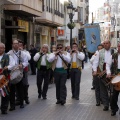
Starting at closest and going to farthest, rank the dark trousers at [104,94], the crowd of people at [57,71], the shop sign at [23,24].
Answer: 1. the crowd of people at [57,71]
2. the dark trousers at [104,94]
3. the shop sign at [23,24]

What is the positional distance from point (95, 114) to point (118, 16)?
105 metres

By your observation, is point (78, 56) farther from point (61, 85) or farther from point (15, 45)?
point (15, 45)

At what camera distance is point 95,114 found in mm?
10523

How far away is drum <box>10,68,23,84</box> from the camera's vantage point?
10914 mm

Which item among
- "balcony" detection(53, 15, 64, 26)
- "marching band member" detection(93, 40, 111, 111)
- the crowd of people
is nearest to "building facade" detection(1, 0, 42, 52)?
"balcony" detection(53, 15, 64, 26)

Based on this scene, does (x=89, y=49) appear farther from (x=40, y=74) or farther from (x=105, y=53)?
(x=105, y=53)

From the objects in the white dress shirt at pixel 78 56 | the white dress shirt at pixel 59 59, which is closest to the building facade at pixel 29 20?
the white dress shirt at pixel 78 56

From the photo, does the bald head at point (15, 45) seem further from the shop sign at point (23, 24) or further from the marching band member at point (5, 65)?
the shop sign at point (23, 24)

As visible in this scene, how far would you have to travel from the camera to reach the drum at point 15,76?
1091 cm

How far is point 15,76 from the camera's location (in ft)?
35.9

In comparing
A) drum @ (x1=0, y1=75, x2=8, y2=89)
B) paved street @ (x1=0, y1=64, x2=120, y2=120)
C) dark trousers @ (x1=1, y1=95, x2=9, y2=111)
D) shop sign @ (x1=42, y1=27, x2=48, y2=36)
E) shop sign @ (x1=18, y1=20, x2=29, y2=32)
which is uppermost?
shop sign @ (x1=18, y1=20, x2=29, y2=32)

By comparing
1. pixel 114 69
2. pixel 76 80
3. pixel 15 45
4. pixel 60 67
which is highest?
pixel 15 45

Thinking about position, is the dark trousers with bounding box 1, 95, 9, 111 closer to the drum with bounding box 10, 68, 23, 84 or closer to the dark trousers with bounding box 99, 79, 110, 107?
the drum with bounding box 10, 68, 23, 84

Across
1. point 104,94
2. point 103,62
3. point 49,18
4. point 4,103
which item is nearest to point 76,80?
point 103,62
